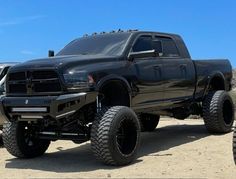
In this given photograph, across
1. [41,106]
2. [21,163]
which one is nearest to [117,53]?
[41,106]

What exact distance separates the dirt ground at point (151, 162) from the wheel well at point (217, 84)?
1346 mm

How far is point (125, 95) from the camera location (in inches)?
356

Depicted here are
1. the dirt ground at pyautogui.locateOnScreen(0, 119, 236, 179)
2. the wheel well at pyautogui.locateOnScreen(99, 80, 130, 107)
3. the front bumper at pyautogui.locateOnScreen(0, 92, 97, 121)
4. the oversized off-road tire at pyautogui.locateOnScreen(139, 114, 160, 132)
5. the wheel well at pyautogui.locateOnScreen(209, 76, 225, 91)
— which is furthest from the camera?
the oversized off-road tire at pyautogui.locateOnScreen(139, 114, 160, 132)

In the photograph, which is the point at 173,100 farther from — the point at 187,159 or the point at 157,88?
the point at 187,159

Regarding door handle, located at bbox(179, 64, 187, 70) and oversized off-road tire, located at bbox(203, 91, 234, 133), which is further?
oversized off-road tire, located at bbox(203, 91, 234, 133)

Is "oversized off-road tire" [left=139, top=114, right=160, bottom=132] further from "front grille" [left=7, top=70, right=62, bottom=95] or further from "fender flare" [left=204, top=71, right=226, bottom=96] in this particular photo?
"front grille" [left=7, top=70, right=62, bottom=95]

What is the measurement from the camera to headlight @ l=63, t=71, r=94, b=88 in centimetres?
808

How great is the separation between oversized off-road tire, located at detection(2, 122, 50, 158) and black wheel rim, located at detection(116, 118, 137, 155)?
1728 mm

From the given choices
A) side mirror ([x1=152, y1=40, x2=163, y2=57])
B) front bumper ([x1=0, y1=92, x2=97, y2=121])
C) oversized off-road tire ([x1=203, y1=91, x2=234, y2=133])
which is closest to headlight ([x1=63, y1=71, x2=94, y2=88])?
front bumper ([x1=0, y1=92, x2=97, y2=121])

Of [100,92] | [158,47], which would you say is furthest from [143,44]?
[100,92]

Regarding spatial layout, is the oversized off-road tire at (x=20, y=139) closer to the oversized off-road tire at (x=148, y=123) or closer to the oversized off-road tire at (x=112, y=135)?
the oversized off-road tire at (x=112, y=135)

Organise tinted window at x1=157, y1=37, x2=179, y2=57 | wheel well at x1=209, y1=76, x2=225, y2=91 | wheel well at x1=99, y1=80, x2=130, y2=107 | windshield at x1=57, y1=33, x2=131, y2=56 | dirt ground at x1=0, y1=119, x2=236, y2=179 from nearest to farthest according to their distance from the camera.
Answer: dirt ground at x1=0, y1=119, x2=236, y2=179 → wheel well at x1=99, y1=80, x2=130, y2=107 → windshield at x1=57, y1=33, x2=131, y2=56 → tinted window at x1=157, y1=37, x2=179, y2=57 → wheel well at x1=209, y1=76, x2=225, y2=91

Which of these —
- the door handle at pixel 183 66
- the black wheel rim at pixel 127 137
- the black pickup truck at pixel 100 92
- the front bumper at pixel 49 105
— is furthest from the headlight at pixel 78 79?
the door handle at pixel 183 66

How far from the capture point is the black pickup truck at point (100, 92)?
8.09 m
